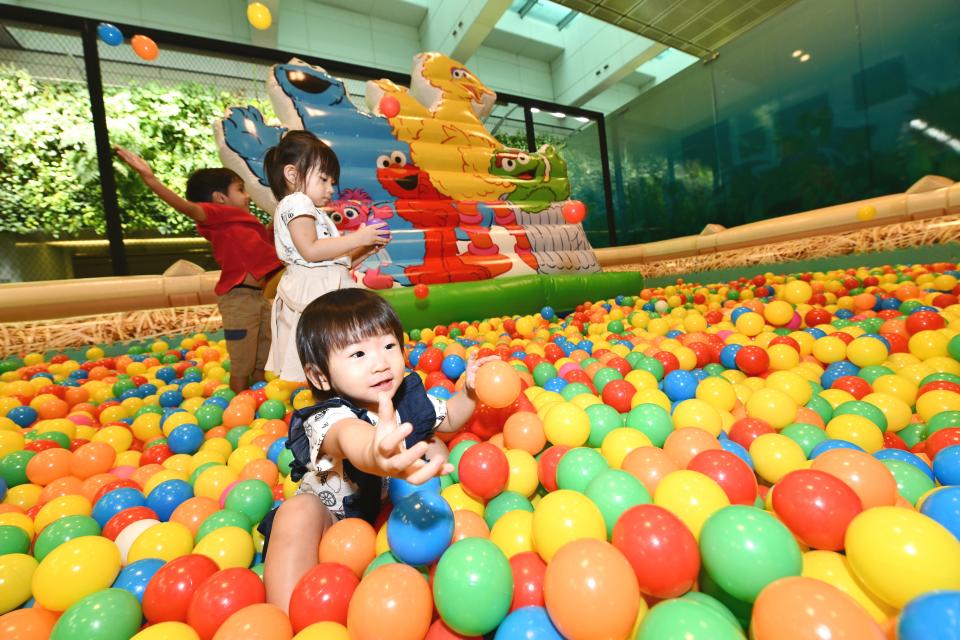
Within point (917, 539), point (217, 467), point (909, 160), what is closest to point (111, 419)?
point (217, 467)

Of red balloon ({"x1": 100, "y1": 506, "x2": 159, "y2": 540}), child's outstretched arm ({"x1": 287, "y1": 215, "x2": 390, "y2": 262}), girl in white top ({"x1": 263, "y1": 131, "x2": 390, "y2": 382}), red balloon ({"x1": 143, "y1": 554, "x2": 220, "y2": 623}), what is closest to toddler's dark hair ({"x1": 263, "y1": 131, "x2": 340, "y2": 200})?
girl in white top ({"x1": 263, "y1": 131, "x2": 390, "y2": 382})

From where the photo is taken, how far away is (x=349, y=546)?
768 mm

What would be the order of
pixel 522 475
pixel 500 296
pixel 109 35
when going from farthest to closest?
pixel 500 296 < pixel 109 35 < pixel 522 475

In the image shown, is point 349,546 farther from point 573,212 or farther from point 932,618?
point 573,212

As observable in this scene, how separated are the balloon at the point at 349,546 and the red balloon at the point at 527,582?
0.86 ft

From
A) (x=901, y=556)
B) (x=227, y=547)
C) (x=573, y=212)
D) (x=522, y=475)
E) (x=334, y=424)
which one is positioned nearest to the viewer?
(x=901, y=556)

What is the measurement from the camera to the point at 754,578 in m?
0.54

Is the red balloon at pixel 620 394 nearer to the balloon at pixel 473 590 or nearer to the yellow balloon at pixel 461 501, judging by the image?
the yellow balloon at pixel 461 501

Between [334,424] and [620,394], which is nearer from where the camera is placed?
[334,424]

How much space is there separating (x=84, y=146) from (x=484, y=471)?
5.37m

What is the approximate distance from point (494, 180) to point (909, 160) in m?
4.06

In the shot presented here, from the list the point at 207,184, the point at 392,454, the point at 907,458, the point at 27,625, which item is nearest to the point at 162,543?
the point at 27,625

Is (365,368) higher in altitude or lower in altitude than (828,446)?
higher

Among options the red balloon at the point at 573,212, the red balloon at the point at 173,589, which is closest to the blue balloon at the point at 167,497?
the red balloon at the point at 173,589
